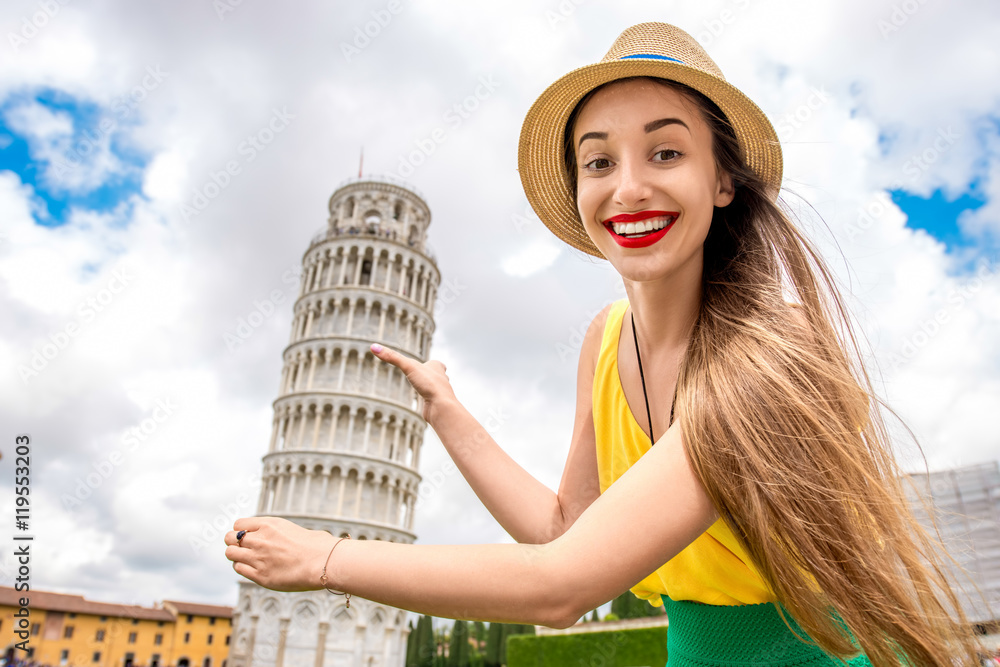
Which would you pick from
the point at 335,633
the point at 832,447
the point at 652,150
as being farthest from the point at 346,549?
A: the point at 335,633

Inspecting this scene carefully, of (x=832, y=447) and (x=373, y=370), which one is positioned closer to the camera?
(x=832, y=447)

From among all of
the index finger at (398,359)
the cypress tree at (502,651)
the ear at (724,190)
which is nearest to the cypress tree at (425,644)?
the cypress tree at (502,651)

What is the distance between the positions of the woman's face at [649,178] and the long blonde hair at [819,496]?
30cm

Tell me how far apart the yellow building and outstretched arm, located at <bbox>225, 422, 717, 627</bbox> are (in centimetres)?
5977

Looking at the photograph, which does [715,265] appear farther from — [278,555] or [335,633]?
[335,633]

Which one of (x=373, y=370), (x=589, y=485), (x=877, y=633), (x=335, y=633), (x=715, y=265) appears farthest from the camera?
(x=373, y=370)

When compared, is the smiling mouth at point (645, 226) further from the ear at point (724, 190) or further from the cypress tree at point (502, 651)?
the cypress tree at point (502, 651)

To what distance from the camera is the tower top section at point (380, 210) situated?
36.9 m

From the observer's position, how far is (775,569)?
116 centimetres

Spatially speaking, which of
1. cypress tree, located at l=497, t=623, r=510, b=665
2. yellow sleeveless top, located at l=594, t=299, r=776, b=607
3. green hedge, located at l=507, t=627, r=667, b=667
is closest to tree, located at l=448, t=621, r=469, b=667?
cypress tree, located at l=497, t=623, r=510, b=665

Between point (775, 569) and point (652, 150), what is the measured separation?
0.95 m

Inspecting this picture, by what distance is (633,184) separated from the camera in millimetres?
1467

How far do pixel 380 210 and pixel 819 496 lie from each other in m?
37.6

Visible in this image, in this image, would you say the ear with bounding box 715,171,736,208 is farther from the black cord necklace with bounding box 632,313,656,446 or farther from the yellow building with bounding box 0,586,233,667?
the yellow building with bounding box 0,586,233,667
